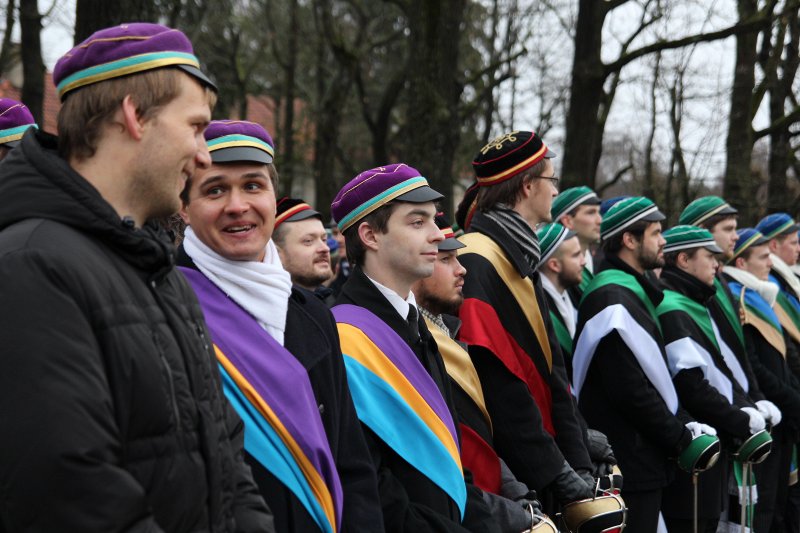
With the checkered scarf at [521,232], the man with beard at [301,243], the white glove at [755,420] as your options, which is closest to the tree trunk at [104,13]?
the man with beard at [301,243]

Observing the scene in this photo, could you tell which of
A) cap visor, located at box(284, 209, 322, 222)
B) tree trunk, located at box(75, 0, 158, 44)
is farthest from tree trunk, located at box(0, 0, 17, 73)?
cap visor, located at box(284, 209, 322, 222)

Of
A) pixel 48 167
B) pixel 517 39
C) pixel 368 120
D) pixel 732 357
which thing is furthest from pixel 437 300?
pixel 517 39

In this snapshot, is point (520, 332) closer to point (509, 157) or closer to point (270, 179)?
point (509, 157)

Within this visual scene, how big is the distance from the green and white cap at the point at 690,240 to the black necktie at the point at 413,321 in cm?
357

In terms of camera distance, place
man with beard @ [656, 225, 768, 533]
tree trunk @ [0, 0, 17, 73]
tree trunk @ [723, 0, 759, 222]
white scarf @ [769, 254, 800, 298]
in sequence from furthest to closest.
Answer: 1. tree trunk @ [0, 0, 17, 73]
2. tree trunk @ [723, 0, 759, 222]
3. white scarf @ [769, 254, 800, 298]
4. man with beard @ [656, 225, 768, 533]

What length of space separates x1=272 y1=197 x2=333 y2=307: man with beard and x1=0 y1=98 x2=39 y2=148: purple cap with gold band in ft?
5.95

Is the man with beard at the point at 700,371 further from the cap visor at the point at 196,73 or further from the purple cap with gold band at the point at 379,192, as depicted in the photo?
the cap visor at the point at 196,73

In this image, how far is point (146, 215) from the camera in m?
2.26

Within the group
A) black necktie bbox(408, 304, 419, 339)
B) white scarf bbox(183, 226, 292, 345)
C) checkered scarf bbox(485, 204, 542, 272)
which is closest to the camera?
white scarf bbox(183, 226, 292, 345)

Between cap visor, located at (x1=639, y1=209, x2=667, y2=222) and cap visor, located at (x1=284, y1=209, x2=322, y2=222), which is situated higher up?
cap visor, located at (x1=639, y1=209, x2=667, y2=222)

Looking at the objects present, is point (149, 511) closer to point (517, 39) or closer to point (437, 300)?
point (437, 300)

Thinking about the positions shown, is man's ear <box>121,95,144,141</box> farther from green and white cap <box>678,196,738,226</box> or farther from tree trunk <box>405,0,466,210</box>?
tree trunk <box>405,0,466,210</box>

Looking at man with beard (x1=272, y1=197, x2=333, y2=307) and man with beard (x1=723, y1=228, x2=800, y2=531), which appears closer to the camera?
man with beard (x1=272, y1=197, x2=333, y2=307)

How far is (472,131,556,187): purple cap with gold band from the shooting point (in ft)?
16.9
